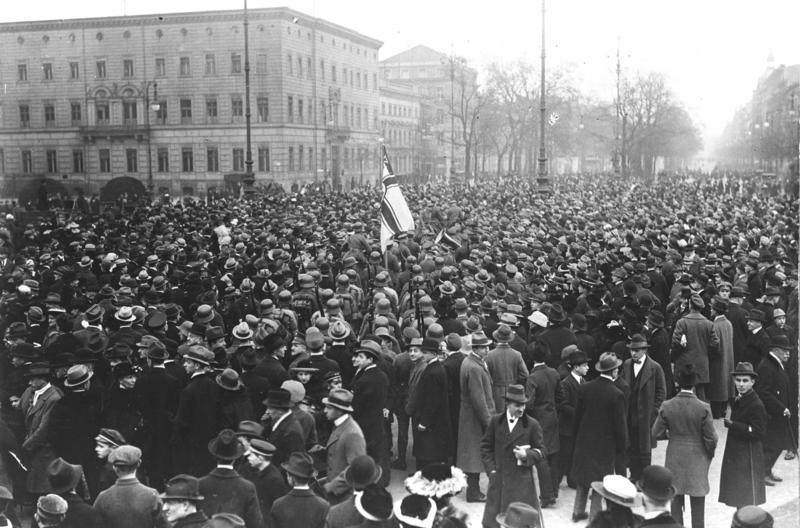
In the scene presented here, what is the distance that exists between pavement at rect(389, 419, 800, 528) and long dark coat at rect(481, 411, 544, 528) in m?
0.65

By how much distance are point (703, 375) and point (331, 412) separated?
6.23m

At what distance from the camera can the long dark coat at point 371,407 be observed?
29.0 ft

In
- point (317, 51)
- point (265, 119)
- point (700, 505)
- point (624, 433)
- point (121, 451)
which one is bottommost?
point (700, 505)

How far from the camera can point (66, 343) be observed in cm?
1030

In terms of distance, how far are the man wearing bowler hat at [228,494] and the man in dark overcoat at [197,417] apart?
1837 mm

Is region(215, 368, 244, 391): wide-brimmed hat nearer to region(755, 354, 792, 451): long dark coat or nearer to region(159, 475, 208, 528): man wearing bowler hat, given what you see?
region(159, 475, 208, 528): man wearing bowler hat

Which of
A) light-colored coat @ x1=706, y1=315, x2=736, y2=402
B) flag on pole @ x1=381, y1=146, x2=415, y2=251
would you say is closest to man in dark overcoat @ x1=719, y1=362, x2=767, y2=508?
light-colored coat @ x1=706, y1=315, x2=736, y2=402

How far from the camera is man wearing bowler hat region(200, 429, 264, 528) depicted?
6.47m

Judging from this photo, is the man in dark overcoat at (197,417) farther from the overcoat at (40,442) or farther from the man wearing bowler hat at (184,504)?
the man wearing bowler hat at (184,504)

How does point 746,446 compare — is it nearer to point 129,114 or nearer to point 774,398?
point 774,398

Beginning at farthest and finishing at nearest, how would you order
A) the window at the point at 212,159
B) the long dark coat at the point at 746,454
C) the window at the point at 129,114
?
the window at the point at 212,159, the window at the point at 129,114, the long dark coat at the point at 746,454

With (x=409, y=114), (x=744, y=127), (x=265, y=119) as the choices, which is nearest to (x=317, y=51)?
(x=265, y=119)

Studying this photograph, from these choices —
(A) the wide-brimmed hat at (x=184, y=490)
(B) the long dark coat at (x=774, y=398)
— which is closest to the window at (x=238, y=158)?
(B) the long dark coat at (x=774, y=398)

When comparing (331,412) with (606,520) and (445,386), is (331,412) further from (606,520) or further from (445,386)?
(606,520)
